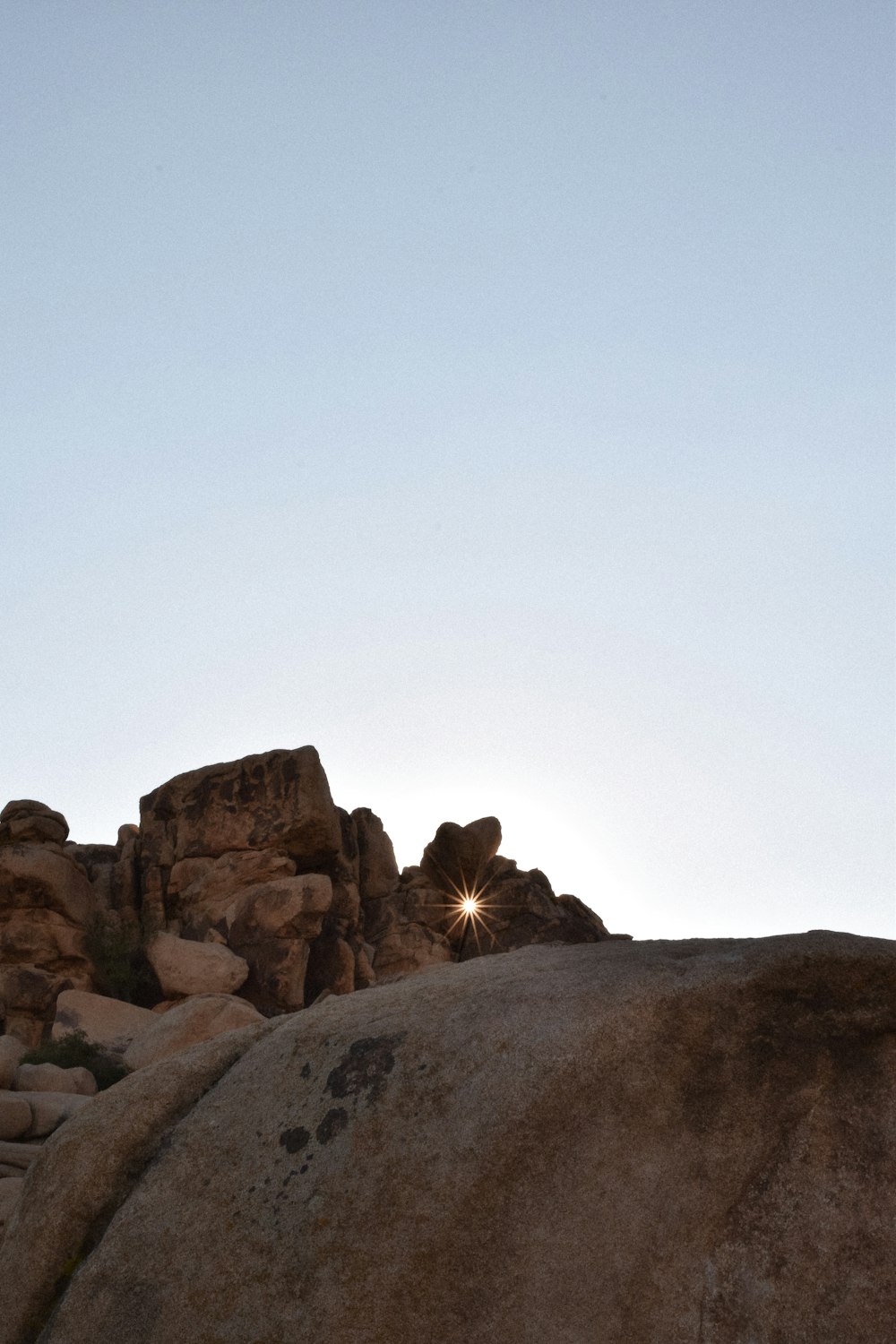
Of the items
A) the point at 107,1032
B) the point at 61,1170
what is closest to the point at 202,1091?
the point at 61,1170

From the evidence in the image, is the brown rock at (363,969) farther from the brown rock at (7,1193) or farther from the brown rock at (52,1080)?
the brown rock at (7,1193)

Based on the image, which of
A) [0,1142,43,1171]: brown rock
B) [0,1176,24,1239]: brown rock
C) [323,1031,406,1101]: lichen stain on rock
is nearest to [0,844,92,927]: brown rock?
[0,1142,43,1171]: brown rock

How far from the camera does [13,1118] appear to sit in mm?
14344

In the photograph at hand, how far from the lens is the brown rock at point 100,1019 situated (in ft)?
86.6

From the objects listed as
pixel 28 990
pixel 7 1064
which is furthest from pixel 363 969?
pixel 7 1064

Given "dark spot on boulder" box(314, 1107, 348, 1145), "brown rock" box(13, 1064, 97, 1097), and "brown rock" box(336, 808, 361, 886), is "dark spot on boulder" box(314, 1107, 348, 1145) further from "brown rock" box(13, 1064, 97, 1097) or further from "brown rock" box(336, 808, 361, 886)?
"brown rock" box(336, 808, 361, 886)

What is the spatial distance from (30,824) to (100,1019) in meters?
6.27

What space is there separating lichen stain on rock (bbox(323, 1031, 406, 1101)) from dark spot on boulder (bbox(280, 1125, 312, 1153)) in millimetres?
210

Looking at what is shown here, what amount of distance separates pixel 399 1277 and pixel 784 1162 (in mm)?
1625

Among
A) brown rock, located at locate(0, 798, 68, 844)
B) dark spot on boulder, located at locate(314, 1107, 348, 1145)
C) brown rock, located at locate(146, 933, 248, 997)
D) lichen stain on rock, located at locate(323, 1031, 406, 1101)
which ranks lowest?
dark spot on boulder, located at locate(314, 1107, 348, 1145)

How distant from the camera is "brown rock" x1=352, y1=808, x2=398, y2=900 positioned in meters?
35.7

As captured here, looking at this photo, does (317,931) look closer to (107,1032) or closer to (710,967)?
(107,1032)

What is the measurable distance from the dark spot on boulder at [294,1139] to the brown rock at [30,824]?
1066 inches

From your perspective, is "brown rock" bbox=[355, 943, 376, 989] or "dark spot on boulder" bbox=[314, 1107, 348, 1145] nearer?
Answer: "dark spot on boulder" bbox=[314, 1107, 348, 1145]
